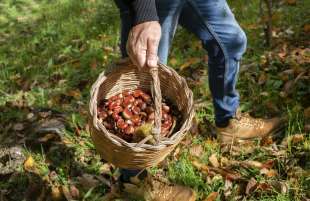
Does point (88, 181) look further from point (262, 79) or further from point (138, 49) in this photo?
point (262, 79)

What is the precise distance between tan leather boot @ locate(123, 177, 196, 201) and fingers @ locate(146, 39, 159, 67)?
2.86 ft

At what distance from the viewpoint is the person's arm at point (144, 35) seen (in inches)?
83.1

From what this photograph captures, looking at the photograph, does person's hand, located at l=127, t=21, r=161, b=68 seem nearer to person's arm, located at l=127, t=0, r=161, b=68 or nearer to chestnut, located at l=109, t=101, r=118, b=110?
person's arm, located at l=127, t=0, r=161, b=68

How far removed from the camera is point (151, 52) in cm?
212

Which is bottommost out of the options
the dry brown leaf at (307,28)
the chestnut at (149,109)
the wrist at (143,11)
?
the dry brown leaf at (307,28)

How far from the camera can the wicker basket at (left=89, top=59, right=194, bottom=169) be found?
6.75 feet

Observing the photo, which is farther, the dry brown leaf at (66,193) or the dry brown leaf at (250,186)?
the dry brown leaf at (66,193)

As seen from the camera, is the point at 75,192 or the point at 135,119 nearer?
the point at 135,119

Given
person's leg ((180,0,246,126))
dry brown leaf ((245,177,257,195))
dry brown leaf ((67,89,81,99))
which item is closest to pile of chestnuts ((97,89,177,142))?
person's leg ((180,0,246,126))

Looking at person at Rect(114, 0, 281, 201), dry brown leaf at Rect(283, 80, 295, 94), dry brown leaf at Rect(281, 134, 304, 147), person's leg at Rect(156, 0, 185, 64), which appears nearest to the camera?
person at Rect(114, 0, 281, 201)

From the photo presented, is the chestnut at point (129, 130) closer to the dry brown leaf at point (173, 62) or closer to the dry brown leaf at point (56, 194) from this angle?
the dry brown leaf at point (56, 194)

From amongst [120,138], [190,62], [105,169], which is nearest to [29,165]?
[105,169]

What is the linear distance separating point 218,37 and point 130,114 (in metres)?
0.67

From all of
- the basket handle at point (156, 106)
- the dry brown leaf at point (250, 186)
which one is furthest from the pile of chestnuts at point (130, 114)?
the dry brown leaf at point (250, 186)
